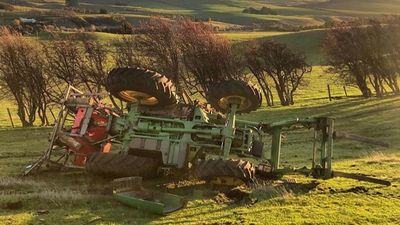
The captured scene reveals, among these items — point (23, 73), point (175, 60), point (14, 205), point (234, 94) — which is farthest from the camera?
point (175, 60)

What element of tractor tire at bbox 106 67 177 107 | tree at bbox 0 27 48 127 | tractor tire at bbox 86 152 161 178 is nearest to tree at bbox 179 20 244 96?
tree at bbox 0 27 48 127

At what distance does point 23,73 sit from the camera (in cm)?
4109

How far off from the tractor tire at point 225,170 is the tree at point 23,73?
31195mm

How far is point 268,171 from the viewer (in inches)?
523

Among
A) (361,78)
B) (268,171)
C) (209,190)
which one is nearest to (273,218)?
(209,190)

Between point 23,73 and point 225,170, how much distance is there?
108 ft

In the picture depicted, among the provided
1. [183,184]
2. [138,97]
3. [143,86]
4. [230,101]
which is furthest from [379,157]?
[143,86]

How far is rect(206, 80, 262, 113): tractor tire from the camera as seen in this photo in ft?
41.7

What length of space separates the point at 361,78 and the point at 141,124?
4142 cm

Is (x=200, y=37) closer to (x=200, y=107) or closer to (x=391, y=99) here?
(x=391, y=99)

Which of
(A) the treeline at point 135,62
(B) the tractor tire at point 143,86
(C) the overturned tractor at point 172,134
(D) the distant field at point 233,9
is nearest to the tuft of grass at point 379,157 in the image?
(C) the overturned tractor at point 172,134

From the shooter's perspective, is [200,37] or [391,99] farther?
[200,37]

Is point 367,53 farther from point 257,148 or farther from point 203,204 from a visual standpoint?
point 203,204

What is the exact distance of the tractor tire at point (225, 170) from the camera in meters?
11.6
